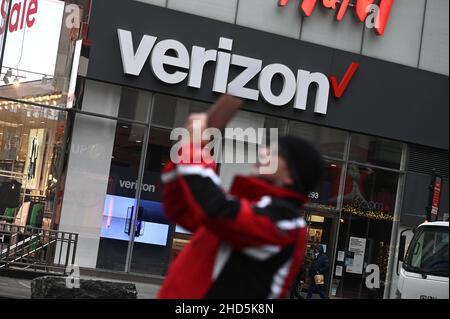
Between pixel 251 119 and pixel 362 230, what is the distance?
4.06 meters

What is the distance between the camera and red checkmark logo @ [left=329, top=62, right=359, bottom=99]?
2125 centimetres

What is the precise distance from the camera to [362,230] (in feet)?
70.8

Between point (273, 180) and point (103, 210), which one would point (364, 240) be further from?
point (273, 180)

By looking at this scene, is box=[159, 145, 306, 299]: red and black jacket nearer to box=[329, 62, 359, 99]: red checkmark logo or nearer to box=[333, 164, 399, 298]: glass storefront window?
box=[329, 62, 359, 99]: red checkmark logo

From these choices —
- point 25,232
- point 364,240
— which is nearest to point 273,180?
point 25,232

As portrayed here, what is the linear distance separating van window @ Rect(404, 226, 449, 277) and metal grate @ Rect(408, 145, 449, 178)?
9773mm

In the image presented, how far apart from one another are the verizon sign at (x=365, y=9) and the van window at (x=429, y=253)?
9.51m

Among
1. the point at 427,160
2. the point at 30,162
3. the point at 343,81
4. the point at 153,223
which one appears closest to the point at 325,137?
the point at 343,81

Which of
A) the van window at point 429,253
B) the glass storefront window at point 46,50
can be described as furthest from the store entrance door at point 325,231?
the van window at point 429,253

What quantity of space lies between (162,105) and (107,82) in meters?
1.44

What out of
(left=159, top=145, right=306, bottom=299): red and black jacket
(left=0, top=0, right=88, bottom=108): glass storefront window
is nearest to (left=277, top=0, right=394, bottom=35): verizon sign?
(left=0, top=0, right=88, bottom=108): glass storefront window

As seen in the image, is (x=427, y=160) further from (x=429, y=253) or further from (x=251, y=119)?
(x=429, y=253)

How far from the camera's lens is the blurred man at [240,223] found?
3146mm

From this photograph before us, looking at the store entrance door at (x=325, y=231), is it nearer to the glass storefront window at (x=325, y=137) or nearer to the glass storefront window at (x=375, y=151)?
the glass storefront window at (x=325, y=137)
